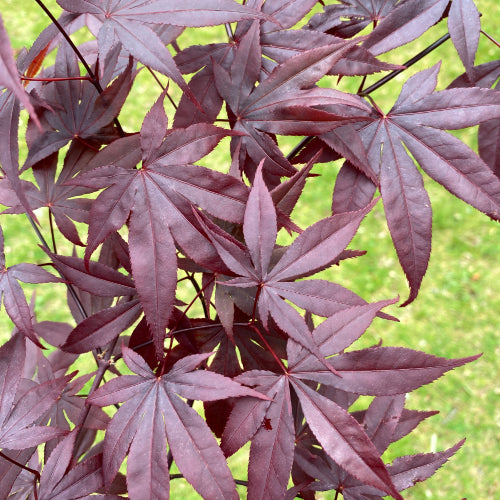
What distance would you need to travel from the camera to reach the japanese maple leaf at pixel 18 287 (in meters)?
0.79

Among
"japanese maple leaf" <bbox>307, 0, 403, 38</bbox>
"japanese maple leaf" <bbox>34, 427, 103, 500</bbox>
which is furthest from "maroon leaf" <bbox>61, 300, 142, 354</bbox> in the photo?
"japanese maple leaf" <bbox>307, 0, 403, 38</bbox>

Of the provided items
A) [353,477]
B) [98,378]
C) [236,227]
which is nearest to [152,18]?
[236,227]

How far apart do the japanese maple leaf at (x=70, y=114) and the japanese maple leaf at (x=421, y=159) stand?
14.8 inches

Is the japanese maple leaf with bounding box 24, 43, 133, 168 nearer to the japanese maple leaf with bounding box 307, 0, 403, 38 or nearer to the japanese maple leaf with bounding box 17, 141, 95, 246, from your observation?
the japanese maple leaf with bounding box 17, 141, 95, 246

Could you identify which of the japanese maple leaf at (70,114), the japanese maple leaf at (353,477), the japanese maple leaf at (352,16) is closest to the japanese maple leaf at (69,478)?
the japanese maple leaf at (353,477)

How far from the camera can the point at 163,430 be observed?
0.72 metres

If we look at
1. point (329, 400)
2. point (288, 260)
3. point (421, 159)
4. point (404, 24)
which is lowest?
point (329, 400)

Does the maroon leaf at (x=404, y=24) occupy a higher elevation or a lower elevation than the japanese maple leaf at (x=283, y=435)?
higher

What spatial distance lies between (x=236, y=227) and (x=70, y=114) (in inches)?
11.6

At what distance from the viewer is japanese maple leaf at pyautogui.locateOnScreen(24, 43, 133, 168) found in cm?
83

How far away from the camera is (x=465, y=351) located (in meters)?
2.58

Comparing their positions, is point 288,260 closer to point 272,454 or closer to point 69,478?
point 272,454

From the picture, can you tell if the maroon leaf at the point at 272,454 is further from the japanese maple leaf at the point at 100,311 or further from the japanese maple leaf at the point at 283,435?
the japanese maple leaf at the point at 100,311

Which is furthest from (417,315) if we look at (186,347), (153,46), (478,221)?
(153,46)
